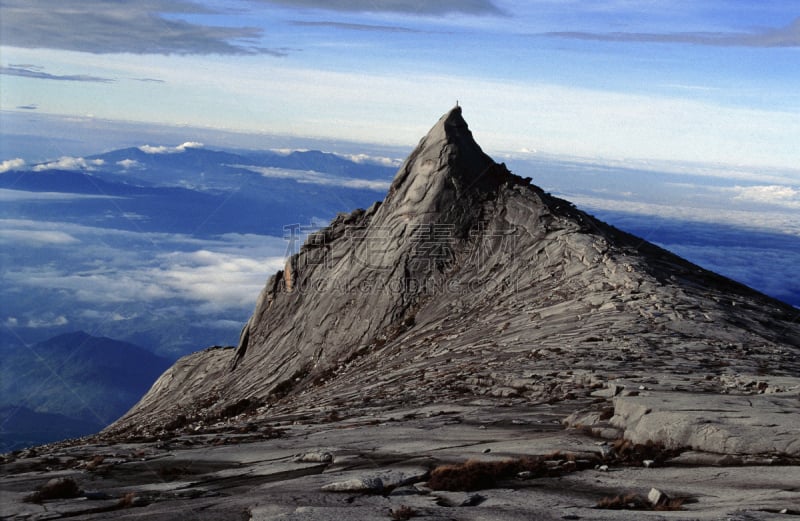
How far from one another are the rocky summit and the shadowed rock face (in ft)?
0.68

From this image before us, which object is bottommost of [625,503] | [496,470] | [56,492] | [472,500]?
[56,492]

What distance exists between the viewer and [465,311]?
53.9 meters

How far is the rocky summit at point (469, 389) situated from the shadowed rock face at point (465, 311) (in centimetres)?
21

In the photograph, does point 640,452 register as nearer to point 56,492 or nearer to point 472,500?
point 472,500

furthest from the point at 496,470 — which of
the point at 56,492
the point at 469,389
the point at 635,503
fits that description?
the point at 469,389

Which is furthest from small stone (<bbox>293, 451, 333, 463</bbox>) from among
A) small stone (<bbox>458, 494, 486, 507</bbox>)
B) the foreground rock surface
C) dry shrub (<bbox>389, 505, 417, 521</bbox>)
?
dry shrub (<bbox>389, 505, 417, 521</bbox>)

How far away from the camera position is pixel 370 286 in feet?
203

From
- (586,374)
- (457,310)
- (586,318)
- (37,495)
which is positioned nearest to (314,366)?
(457,310)

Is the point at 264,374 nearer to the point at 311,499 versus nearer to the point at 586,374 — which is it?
the point at 586,374

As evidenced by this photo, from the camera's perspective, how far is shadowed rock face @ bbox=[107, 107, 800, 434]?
37562 millimetres

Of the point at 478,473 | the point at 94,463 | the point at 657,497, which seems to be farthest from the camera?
the point at 94,463

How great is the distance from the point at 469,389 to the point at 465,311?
1941cm

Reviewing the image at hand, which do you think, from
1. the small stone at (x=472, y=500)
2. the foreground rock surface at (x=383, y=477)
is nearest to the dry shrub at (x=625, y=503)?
the foreground rock surface at (x=383, y=477)

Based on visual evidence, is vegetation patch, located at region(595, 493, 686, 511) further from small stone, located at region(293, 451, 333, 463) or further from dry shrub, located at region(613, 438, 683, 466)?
small stone, located at region(293, 451, 333, 463)
